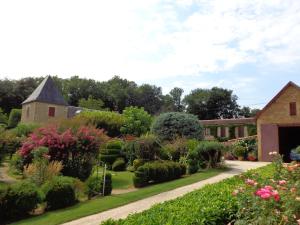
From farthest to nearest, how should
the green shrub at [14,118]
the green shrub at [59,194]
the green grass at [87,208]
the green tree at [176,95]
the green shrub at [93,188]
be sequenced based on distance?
1. the green tree at [176,95]
2. the green shrub at [14,118]
3. the green shrub at [93,188]
4. the green shrub at [59,194]
5. the green grass at [87,208]

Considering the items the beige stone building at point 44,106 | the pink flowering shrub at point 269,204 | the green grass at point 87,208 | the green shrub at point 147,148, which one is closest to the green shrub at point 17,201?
the green grass at point 87,208

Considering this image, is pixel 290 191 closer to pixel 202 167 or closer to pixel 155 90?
pixel 202 167

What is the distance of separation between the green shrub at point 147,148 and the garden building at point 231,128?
54.7 feet

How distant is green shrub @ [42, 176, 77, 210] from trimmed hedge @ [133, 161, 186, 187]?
13.4ft

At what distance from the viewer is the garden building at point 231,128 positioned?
120ft

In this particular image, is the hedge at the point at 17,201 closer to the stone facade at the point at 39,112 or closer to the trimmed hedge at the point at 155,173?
the trimmed hedge at the point at 155,173

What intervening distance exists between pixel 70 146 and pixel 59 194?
202 inches

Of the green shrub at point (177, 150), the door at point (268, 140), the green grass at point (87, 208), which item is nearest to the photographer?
the green grass at point (87, 208)

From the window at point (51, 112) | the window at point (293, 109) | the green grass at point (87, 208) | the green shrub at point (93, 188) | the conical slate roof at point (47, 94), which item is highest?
the conical slate roof at point (47, 94)

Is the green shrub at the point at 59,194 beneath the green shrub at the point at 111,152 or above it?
beneath

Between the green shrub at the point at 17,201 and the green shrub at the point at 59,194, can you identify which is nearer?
the green shrub at the point at 17,201

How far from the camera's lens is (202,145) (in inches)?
741

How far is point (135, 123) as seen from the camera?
3275 cm

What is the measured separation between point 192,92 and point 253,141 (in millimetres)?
48080
